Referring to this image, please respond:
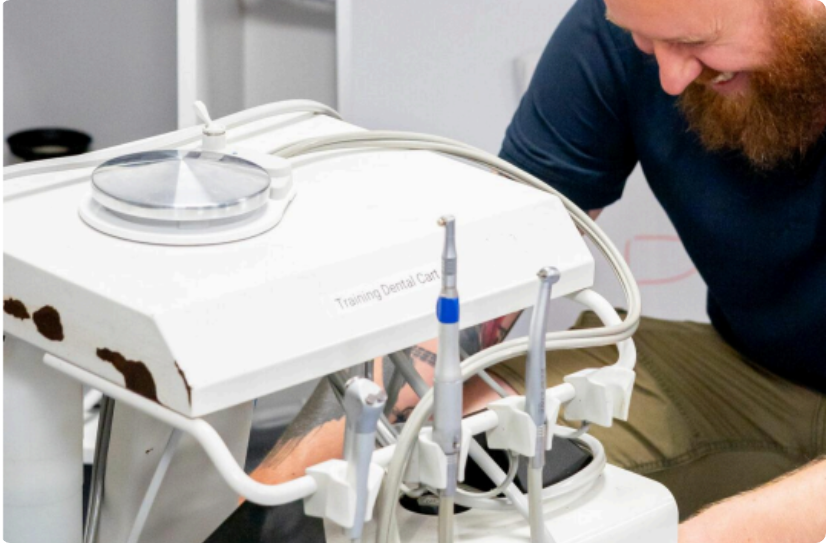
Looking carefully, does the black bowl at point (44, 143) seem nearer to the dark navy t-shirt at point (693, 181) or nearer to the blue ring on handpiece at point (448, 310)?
the dark navy t-shirt at point (693, 181)

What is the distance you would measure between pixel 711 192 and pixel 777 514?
1.47ft

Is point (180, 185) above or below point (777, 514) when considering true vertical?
above

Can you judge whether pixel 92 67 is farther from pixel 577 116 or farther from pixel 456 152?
pixel 456 152

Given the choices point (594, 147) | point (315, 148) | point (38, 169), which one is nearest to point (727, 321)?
point (594, 147)

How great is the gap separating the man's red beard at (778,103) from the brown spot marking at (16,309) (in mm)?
719

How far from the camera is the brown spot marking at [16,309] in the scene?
0.63 meters

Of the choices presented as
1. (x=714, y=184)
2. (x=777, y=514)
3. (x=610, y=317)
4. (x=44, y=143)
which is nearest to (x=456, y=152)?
(x=610, y=317)

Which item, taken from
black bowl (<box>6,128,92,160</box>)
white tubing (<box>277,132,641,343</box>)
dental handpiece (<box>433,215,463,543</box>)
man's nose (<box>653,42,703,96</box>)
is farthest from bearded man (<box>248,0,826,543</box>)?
black bowl (<box>6,128,92,160</box>)

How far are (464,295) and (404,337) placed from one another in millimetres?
46

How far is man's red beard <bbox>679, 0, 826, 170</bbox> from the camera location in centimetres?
106

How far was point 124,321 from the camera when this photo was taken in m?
0.58

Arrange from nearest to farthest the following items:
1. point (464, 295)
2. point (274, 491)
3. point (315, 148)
Result: point (274, 491) → point (464, 295) → point (315, 148)

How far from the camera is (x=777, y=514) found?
35.4 inches

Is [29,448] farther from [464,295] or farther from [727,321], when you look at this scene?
[727,321]
